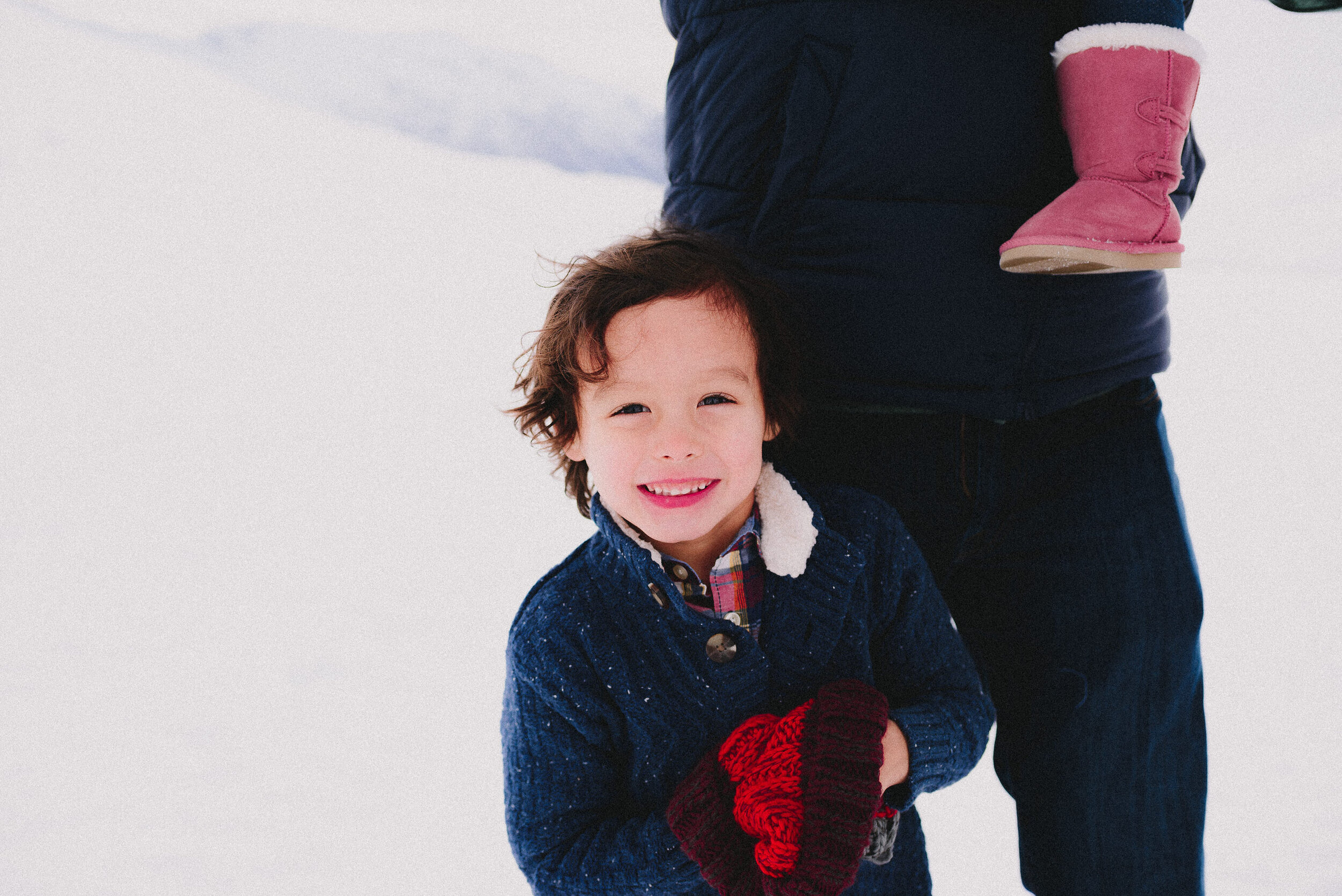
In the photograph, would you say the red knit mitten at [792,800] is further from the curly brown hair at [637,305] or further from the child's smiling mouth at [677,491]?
the curly brown hair at [637,305]

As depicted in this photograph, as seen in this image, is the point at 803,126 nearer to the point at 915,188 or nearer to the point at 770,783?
the point at 915,188

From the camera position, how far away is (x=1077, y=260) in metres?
0.68

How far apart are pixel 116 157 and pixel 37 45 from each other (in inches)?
9.2

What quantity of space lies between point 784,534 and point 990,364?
25 cm

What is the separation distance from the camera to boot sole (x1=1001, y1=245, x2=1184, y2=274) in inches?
26.8

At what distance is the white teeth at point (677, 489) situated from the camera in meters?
0.76

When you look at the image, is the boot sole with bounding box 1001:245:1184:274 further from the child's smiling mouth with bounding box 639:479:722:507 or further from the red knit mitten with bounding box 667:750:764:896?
the red knit mitten with bounding box 667:750:764:896

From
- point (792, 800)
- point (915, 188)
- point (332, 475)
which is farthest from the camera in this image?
point (332, 475)

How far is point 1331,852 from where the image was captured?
1248mm

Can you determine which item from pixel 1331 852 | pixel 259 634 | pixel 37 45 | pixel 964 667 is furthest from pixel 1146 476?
pixel 37 45

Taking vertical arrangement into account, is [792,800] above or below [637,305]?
below

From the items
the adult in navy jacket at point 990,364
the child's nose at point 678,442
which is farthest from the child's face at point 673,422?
the adult in navy jacket at point 990,364

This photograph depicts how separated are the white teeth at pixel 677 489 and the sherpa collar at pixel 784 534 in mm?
48

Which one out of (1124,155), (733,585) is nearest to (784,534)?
(733,585)
